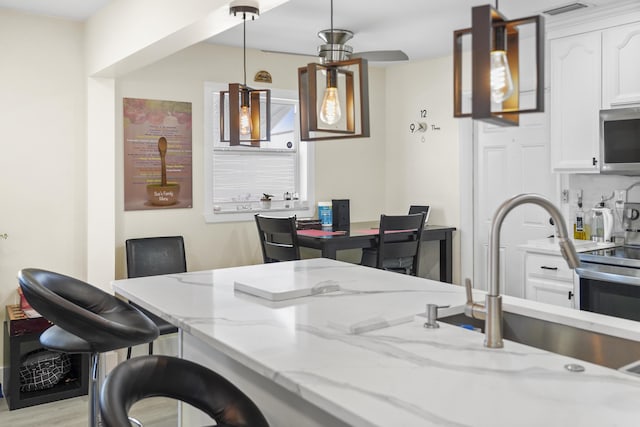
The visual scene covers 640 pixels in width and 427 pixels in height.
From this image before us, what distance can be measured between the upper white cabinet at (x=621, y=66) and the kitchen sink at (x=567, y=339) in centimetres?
226

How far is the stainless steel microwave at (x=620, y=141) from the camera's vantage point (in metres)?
3.46

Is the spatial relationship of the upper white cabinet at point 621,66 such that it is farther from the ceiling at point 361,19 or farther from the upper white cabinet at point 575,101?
the ceiling at point 361,19

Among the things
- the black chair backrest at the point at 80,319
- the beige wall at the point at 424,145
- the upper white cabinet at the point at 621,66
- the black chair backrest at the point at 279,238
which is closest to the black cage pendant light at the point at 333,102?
the black chair backrest at the point at 80,319

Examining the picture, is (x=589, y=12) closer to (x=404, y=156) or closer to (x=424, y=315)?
(x=404, y=156)

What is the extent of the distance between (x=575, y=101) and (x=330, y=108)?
2.61m

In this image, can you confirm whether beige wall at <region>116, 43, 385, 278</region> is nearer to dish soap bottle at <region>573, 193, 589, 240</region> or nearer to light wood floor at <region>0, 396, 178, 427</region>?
light wood floor at <region>0, 396, 178, 427</region>

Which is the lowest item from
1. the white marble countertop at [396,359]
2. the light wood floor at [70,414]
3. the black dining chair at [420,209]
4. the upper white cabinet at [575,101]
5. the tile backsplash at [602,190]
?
the light wood floor at [70,414]

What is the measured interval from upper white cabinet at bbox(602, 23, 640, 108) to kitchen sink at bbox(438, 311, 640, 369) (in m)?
2.26

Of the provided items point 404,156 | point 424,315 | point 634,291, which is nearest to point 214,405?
point 424,315

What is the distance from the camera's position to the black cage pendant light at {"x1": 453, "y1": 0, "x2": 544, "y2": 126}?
118cm

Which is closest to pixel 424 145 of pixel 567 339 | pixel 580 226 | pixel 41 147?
pixel 580 226

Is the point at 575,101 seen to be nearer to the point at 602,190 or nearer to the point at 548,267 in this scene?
the point at 602,190

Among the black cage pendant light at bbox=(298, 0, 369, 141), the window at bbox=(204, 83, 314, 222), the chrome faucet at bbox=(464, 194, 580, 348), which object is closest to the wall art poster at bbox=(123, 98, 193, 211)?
the window at bbox=(204, 83, 314, 222)

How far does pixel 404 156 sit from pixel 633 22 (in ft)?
8.16
